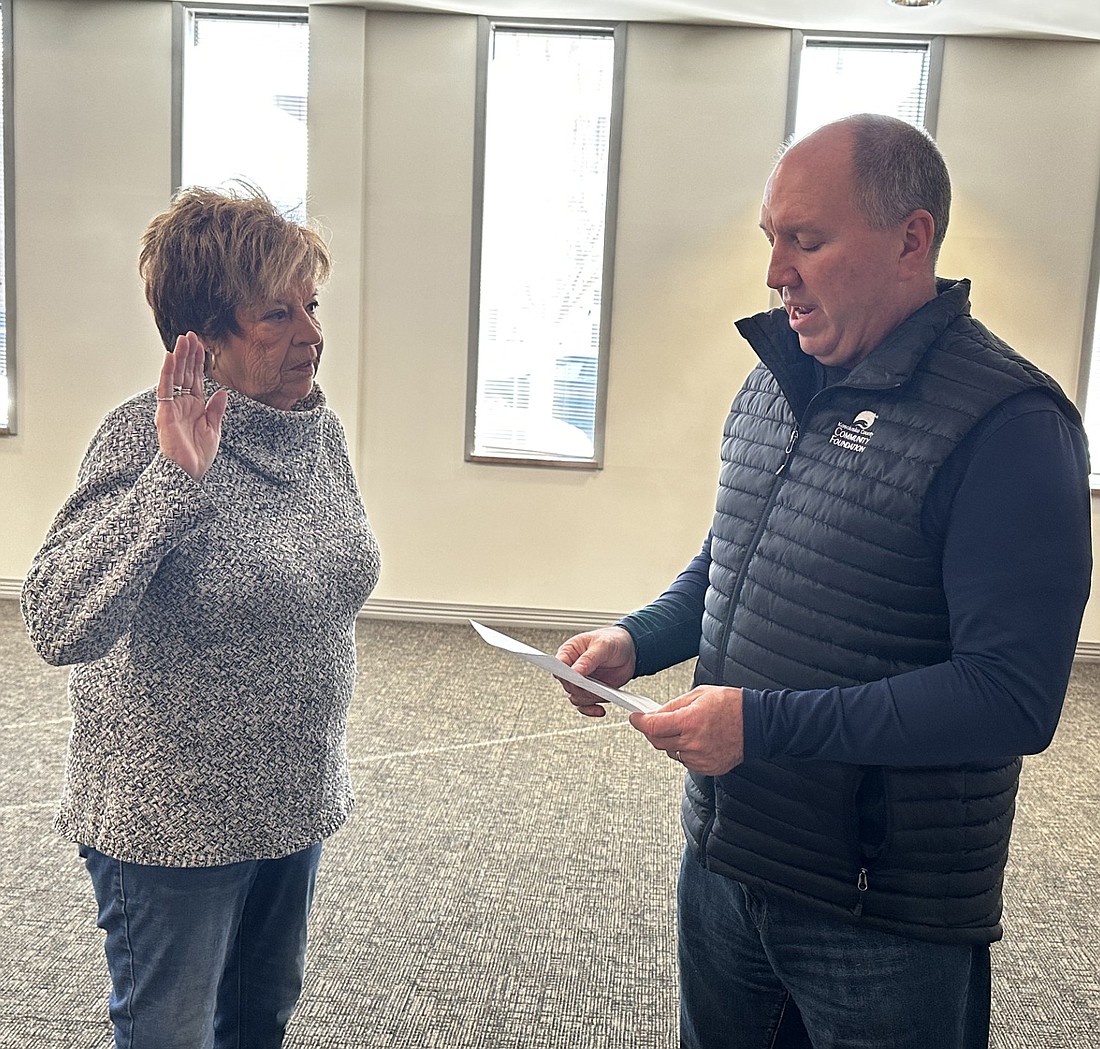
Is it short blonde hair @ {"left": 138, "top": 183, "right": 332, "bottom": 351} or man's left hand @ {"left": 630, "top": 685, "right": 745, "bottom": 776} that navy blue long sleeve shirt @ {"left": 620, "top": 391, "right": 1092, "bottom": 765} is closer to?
man's left hand @ {"left": 630, "top": 685, "right": 745, "bottom": 776}

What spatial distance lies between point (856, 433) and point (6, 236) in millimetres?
5514

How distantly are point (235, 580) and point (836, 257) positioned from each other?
86cm

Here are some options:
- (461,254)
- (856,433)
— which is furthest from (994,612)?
(461,254)

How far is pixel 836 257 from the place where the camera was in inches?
51.8

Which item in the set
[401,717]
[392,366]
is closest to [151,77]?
[392,366]

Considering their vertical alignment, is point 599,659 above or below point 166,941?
above

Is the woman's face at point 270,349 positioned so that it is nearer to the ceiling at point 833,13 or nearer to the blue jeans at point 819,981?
the blue jeans at point 819,981

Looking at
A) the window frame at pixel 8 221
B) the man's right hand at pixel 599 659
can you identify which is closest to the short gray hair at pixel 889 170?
the man's right hand at pixel 599 659

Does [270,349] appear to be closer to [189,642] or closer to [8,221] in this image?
[189,642]

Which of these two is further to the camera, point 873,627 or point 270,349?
point 270,349

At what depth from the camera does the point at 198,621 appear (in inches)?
58.1

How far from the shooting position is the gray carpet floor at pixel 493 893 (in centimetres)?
238

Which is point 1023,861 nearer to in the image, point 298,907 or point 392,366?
point 298,907

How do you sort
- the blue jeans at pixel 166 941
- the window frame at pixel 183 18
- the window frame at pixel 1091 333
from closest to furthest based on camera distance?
the blue jeans at pixel 166 941 → the window frame at pixel 1091 333 → the window frame at pixel 183 18
